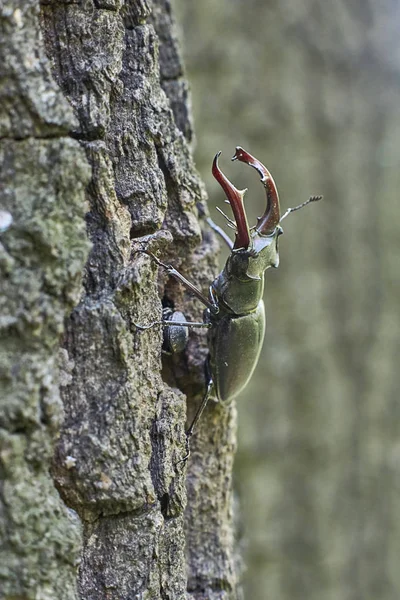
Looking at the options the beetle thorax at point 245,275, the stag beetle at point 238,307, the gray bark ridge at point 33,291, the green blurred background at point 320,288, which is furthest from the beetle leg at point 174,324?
the green blurred background at point 320,288

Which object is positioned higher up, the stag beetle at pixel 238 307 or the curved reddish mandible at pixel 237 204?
the curved reddish mandible at pixel 237 204

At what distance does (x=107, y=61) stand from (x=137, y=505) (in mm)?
990

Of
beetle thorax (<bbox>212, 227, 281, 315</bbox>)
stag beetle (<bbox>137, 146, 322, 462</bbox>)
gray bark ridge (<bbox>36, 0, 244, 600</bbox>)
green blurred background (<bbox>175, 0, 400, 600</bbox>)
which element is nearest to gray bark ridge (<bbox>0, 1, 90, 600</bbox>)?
gray bark ridge (<bbox>36, 0, 244, 600</bbox>)

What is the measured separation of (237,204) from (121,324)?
23.9 inches

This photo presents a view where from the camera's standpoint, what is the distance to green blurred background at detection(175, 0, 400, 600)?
13.8 feet

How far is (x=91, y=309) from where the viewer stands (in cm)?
139

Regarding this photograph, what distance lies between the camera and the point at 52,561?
123 centimetres

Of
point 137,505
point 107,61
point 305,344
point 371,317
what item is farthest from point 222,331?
point 371,317

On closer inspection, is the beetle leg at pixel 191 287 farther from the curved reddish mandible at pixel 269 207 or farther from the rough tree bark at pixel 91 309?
the curved reddish mandible at pixel 269 207

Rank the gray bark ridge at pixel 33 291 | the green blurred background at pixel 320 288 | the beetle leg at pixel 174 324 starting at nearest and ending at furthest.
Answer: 1. the gray bark ridge at pixel 33 291
2. the beetle leg at pixel 174 324
3. the green blurred background at pixel 320 288

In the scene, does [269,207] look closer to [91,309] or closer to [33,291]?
[91,309]

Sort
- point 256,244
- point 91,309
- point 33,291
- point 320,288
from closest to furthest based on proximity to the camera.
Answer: point 33,291 → point 91,309 → point 256,244 → point 320,288

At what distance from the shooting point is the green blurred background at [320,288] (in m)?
4.21

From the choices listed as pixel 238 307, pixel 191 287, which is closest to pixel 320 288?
pixel 238 307
